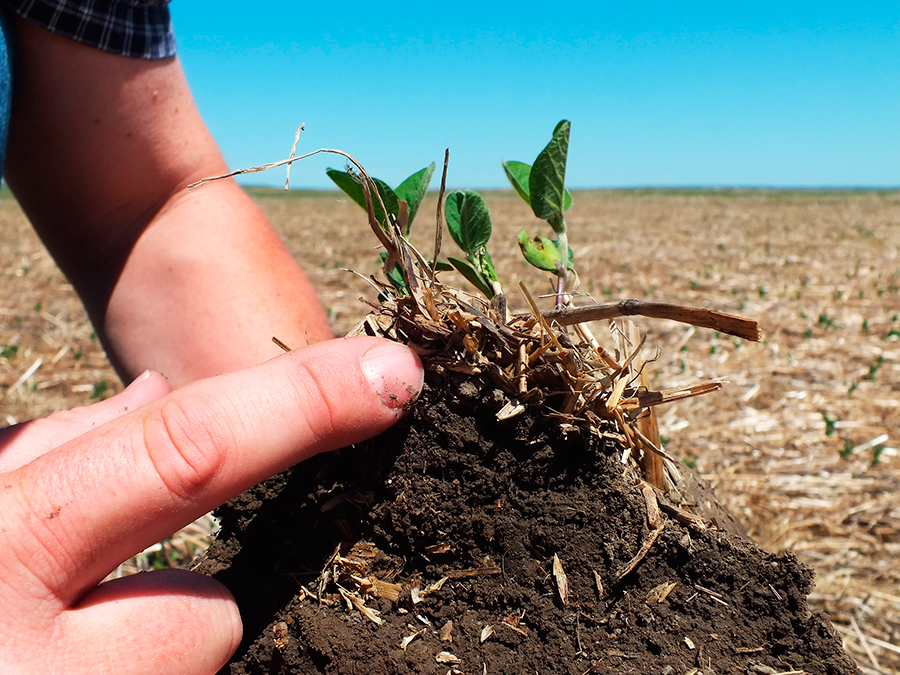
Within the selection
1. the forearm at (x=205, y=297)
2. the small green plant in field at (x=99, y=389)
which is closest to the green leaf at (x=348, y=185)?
the forearm at (x=205, y=297)

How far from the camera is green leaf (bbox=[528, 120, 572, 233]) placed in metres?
1.13

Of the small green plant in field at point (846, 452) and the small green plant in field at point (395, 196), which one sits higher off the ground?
the small green plant in field at point (395, 196)

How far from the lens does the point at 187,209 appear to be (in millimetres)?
1870

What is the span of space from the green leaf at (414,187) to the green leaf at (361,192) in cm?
3

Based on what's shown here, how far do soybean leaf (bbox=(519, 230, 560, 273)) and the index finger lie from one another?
39 centimetres

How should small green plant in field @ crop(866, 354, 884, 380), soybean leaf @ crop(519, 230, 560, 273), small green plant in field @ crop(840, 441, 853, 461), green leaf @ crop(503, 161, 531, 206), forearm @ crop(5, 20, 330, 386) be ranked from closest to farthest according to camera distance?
soybean leaf @ crop(519, 230, 560, 273), green leaf @ crop(503, 161, 531, 206), forearm @ crop(5, 20, 330, 386), small green plant in field @ crop(840, 441, 853, 461), small green plant in field @ crop(866, 354, 884, 380)

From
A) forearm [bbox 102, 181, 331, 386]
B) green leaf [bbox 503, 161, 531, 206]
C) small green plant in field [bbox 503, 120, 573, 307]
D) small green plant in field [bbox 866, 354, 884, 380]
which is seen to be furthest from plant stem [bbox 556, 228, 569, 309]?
small green plant in field [bbox 866, 354, 884, 380]

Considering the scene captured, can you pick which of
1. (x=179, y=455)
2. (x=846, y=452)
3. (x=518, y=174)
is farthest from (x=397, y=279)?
(x=846, y=452)

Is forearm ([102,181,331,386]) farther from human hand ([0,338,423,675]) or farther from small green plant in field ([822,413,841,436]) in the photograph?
small green plant in field ([822,413,841,436])

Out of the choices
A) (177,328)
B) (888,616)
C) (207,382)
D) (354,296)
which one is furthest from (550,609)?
(354,296)

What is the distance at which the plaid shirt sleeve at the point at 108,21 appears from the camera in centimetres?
158

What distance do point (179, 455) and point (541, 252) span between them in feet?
2.57

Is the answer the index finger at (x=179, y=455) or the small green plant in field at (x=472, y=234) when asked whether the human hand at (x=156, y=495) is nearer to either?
the index finger at (x=179, y=455)

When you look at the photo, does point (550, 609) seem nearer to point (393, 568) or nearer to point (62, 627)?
point (393, 568)
